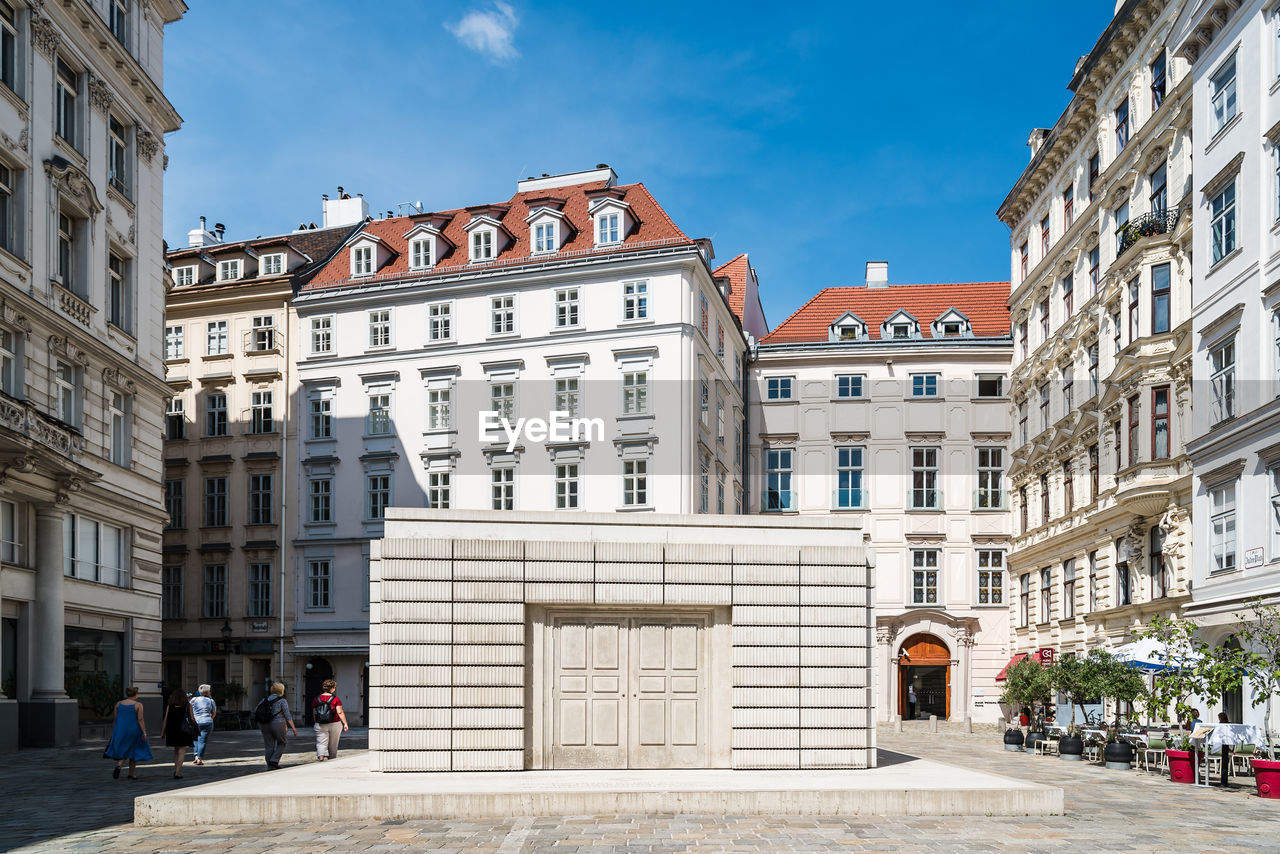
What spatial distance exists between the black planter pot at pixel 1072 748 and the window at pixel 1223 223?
11595 millimetres

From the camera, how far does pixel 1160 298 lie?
3456 cm

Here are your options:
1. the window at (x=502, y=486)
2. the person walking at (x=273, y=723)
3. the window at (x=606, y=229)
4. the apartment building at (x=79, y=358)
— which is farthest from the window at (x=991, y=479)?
the person walking at (x=273, y=723)

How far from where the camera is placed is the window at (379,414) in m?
51.5

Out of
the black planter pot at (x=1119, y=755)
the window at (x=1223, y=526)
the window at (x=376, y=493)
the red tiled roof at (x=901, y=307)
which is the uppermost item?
the red tiled roof at (x=901, y=307)

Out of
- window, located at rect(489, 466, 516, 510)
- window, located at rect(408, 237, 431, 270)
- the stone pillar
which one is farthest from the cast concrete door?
window, located at rect(408, 237, 431, 270)

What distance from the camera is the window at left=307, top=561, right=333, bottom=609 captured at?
168 feet

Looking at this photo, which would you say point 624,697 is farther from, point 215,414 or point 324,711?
point 215,414

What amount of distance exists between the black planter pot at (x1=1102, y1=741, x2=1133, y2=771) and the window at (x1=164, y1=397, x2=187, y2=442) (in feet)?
130

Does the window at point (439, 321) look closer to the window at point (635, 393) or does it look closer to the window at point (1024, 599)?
the window at point (635, 393)

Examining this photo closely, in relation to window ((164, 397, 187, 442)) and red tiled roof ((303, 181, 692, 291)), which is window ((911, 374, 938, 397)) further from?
window ((164, 397, 187, 442))

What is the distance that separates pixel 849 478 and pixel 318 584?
71.7ft

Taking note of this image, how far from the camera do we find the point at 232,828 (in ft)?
49.6

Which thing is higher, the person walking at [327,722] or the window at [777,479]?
the window at [777,479]

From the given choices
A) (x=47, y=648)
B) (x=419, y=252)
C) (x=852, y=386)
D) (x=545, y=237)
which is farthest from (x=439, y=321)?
(x=47, y=648)
